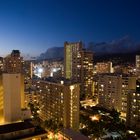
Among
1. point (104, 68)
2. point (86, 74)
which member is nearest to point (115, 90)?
point (86, 74)

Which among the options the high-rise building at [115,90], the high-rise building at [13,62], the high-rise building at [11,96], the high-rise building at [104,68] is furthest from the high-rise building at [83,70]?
the high-rise building at [11,96]

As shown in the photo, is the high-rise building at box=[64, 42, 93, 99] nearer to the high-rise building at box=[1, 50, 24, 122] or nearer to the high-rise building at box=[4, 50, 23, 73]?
the high-rise building at box=[4, 50, 23, 73]

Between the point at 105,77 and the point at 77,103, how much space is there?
10550 millimetres

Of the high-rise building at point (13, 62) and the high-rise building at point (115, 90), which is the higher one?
the high-rise building at point (13, 62)

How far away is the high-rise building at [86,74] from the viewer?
37.4 metres

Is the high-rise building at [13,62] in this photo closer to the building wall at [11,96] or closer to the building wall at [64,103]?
the building wall at [64,103]

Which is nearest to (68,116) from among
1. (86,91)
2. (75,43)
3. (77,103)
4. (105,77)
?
(77,103)

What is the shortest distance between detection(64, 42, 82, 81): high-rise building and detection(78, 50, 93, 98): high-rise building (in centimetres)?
75

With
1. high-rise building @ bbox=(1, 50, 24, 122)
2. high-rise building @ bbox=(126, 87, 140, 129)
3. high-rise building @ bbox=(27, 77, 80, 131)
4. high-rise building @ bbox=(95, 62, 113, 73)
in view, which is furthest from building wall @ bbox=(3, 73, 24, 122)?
high-rise building @ bbox=(95, 62, 113, 73)

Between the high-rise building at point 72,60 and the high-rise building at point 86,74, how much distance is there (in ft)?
2.46

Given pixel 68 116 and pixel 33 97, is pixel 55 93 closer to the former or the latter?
pixel 68 116

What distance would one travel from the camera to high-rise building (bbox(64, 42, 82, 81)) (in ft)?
124

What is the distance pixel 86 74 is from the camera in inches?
1481

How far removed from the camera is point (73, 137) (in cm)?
1672
